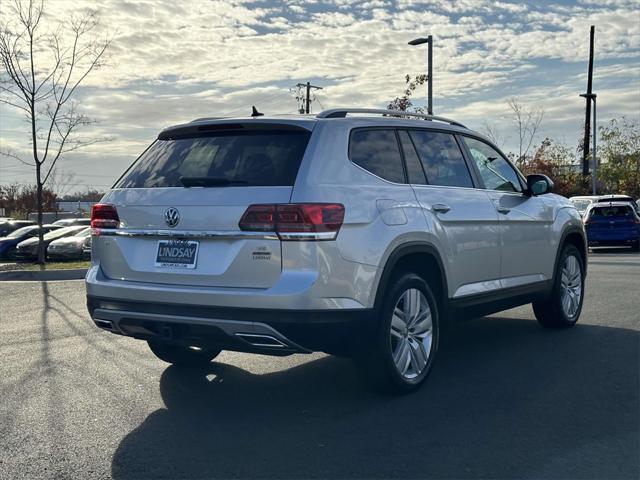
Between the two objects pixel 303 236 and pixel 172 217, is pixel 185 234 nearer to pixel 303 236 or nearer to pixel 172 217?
pixel 172 217

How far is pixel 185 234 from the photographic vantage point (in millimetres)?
4781

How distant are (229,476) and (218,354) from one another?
280 cm

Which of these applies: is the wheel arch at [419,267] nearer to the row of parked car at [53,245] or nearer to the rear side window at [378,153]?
the rear side window at [378,153]

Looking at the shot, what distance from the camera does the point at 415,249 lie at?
17.1 ft

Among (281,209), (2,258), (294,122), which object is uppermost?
(294,122)

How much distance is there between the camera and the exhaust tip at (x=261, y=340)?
452 cm

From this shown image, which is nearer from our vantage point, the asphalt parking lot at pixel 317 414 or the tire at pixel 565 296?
the asphalt parking lot at pixel 317 414

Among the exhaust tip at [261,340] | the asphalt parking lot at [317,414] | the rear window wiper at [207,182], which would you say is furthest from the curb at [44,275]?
the exhaust tip at [261,340]

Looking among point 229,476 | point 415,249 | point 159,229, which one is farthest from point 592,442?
point 159,229

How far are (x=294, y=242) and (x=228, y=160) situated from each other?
81cm

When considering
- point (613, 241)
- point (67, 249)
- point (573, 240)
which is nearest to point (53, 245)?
point (67, 249)

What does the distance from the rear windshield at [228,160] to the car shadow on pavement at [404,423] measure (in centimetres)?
148

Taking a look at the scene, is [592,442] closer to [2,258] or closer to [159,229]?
[159,229]

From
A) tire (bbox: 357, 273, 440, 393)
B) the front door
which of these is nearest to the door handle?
tire (bbox: 357, 273, 440, 393)
